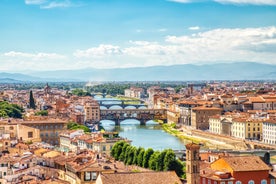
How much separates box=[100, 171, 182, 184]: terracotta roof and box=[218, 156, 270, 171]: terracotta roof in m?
2.31

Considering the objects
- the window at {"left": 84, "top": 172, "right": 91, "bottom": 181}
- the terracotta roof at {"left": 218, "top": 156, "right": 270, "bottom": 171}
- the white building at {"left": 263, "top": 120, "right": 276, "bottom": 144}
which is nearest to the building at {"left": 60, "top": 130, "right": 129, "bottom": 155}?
the window at {"left": 84, "top": 172, "right": 91, "bottom": 181}

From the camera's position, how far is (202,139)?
56188 millimetres

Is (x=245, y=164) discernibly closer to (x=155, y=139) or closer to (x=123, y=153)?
(x=123, y=153)

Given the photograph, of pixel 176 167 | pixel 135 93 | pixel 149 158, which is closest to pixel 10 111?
pixel 149 158

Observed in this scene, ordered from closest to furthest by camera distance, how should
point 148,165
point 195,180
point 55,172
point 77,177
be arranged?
1. point 195,180
2. point 77,177
3. point 55,172
4. point 148,165

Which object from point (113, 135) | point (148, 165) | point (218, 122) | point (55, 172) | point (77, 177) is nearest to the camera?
point (77, 177)

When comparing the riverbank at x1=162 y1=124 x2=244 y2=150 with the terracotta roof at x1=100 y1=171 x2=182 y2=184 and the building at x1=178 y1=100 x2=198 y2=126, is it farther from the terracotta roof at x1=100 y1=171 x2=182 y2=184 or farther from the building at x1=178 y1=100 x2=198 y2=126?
the terracotta roof at x1=100 y1=171 x2=182 y2=184

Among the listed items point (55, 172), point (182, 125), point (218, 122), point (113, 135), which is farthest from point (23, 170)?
point (182, 125)

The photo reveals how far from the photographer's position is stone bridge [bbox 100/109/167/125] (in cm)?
7769

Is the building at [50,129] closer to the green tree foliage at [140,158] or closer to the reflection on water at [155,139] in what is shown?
the reflection on water at [155,139]

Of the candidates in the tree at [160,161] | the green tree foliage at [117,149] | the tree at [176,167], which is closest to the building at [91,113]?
the green tree foliage at [117,149]

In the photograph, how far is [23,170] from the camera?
23.6 m

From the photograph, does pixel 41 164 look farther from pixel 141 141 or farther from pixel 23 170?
pixel 141 141

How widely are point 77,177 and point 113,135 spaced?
18542mm
